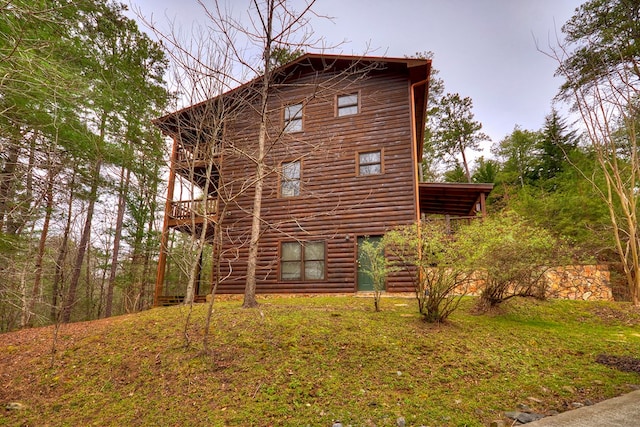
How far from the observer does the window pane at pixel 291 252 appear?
10914mm

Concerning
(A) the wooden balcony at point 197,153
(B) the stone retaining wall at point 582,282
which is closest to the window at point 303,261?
(A) the wooden balcony at point 197,153

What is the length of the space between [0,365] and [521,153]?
3031 centimetres

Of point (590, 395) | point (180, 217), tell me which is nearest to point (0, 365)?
point (180, 217)

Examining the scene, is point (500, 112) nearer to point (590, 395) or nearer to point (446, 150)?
point (446, 150)

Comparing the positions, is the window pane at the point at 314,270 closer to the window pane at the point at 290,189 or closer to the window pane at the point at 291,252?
the window pane at the point at 291,252

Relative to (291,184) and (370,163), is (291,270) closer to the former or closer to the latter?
→ (291,184)

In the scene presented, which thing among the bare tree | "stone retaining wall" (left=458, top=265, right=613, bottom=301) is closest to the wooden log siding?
"stone retaining wall" (left=458, top=265, right=613, bottom=301)

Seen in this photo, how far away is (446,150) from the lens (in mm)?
25422

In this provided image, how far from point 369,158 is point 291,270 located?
5.01 meters

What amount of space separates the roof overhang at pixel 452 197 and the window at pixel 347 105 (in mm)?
3942

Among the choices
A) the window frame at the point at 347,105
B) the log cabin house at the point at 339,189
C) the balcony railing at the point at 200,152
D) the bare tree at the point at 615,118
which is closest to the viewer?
the balcony railing at the point at 200,152

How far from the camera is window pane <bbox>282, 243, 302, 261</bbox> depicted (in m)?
10.9

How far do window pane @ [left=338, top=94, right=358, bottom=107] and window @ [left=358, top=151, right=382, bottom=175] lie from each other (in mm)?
2242

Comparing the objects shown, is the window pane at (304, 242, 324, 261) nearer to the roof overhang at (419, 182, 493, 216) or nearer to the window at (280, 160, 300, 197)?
the window at (280, 160, 300, 197)
